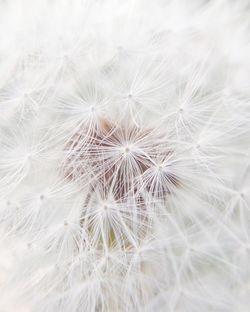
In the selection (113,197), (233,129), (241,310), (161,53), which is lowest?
(241,310)

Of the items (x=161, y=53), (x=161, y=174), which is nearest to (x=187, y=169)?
(x=161, y=174)

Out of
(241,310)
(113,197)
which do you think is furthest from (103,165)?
(241,310)

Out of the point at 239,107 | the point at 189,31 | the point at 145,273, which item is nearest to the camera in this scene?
the point at 145,273

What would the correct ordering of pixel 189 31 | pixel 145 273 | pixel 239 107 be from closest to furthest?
pixel 145 273
pixel 239 107
pixel 189 31

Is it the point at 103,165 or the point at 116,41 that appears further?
the point at 116,41

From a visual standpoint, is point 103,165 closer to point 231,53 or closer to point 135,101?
point 135,101

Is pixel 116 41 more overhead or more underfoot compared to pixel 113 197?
more overhead
